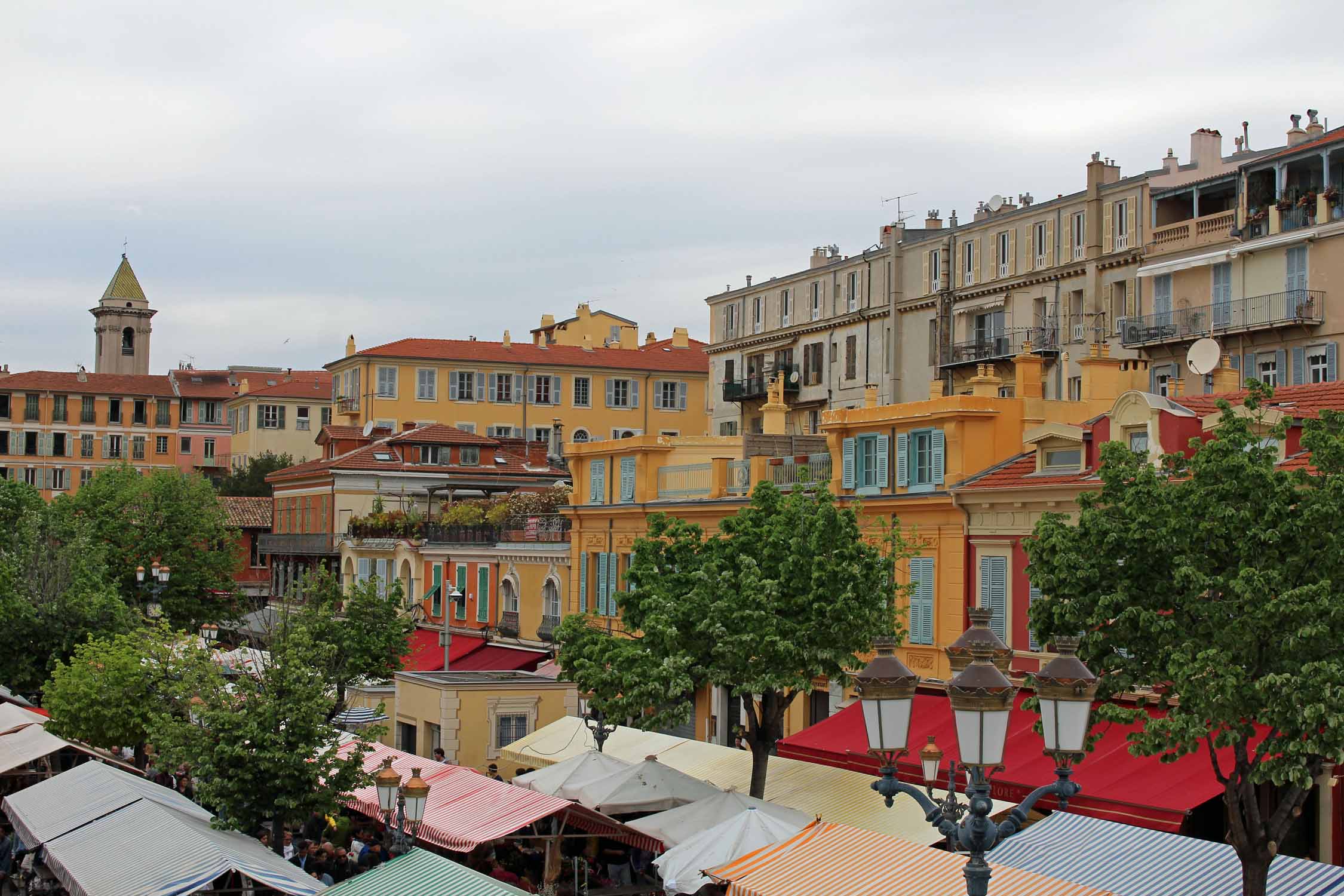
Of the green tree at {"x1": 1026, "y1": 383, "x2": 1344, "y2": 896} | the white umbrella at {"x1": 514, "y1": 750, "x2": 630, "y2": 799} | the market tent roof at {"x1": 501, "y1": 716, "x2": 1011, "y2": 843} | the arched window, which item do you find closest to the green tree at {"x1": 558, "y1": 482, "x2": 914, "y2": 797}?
the white umbrella at {"x1": 514, "y1": 750, "x2": 630, "y2": 799}

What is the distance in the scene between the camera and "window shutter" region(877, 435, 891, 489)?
34875 mm

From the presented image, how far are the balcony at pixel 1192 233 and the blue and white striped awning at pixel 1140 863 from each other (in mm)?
32142

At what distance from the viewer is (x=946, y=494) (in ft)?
107

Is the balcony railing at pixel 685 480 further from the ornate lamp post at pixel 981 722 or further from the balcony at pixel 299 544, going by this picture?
the ornate lamp post at pixel 981 722

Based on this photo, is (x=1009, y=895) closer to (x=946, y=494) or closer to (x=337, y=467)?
(x=946, y=494)

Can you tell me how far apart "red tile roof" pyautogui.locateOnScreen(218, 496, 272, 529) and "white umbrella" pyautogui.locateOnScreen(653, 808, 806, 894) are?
61925mm

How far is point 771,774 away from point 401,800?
9.60 metres

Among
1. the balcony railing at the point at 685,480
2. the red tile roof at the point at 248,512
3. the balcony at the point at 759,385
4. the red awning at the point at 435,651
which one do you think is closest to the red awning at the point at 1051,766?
the balcony railing at the point at 685,480

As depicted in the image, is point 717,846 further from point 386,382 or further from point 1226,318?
point 386,382

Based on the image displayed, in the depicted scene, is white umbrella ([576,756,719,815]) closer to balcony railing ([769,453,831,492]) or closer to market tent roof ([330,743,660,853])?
market tent roof ([330,743,660,853])

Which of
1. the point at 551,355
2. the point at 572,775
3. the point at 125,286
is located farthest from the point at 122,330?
the point at 572,775

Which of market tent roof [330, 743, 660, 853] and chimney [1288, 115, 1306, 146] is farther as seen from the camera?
chimney [1288, 115, 1306, 146]

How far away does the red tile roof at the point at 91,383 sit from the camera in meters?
115

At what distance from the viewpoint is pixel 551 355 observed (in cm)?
8719
